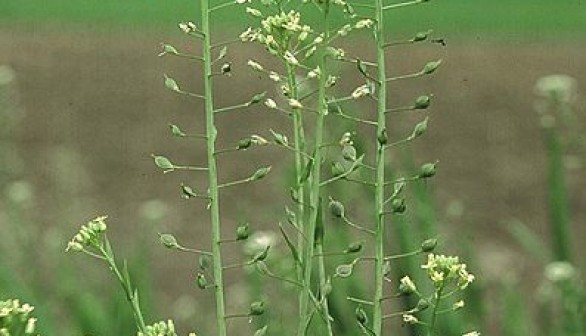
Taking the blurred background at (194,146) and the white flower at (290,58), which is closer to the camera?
the white flower at (290,58)

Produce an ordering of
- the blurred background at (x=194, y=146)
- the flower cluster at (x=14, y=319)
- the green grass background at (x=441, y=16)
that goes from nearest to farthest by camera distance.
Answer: the flower cluster at (x=14, y=319) < the blurred background at (x=194, y=146) < the green grass background at (x=441, y=16)

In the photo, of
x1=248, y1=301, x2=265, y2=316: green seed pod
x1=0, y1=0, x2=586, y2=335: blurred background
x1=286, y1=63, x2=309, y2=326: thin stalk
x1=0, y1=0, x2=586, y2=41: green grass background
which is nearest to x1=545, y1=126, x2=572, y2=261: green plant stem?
x1=0, y1=0, x2=586, y2=335: blurred background

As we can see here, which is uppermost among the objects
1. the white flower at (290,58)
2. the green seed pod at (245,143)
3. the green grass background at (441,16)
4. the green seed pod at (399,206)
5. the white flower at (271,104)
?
the white flower at (290,58)

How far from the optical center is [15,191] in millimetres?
4914

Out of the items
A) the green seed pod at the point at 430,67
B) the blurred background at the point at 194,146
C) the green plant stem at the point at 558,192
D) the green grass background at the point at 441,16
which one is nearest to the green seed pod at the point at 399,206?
the green seed pod at the point at 430,67

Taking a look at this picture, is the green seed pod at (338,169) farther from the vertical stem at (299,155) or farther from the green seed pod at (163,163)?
the green seed pod at (163,163)

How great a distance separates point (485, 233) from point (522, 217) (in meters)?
0.37

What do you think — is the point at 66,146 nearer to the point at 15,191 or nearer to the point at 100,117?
the point at 100,117

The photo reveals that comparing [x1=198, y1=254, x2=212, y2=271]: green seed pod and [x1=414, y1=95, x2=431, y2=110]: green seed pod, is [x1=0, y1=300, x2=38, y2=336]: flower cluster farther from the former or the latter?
[x1=414, y1=95, x2=431, y2=110]: green seed pod

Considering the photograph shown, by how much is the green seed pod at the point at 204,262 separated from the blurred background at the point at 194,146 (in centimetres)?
112

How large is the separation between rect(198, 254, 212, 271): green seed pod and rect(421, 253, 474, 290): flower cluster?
0.71ft

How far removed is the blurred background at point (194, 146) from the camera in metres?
4.04

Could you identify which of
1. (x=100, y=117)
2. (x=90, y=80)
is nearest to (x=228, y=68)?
(x=100, y=117)

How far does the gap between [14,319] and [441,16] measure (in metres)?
15.5
